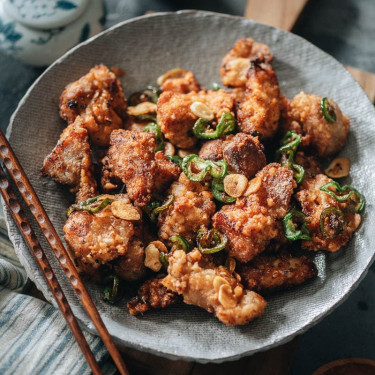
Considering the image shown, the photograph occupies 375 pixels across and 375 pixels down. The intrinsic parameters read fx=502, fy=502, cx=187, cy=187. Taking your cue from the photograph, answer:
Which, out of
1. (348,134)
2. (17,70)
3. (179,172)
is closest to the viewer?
(179,172)

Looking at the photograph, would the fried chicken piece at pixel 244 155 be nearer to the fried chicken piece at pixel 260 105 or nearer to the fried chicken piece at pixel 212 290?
the fried chicken piece at pixel 260 105

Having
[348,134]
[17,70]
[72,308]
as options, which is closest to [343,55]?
[348,134]

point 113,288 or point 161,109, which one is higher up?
point 161,109

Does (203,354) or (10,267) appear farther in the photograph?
(10,267)

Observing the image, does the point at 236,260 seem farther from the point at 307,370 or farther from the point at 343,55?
the point at 343,55

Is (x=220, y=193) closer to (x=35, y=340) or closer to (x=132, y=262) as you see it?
(x=132, y=262)

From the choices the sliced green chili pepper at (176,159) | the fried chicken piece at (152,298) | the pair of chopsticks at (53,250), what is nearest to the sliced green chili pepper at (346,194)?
the sliced green chili pepper at (176,159)

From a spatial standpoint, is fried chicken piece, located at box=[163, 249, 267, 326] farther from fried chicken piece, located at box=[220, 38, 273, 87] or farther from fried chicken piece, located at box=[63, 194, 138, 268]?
fried chicken piece, located at box=[220, 38, 273, 87]

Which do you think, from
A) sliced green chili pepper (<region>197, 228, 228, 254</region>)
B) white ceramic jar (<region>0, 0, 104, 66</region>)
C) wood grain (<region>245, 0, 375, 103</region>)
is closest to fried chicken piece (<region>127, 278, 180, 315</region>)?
sliced green chili pepper (<region>197, 228, 228, 254</region>)
